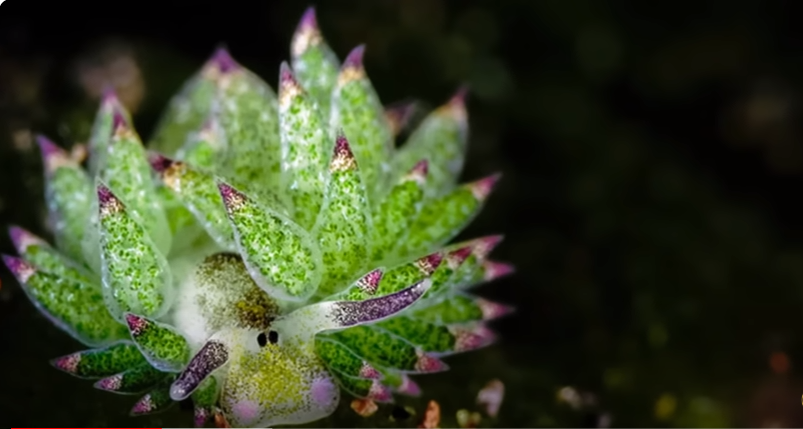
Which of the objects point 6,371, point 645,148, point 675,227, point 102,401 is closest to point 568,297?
point 675,227

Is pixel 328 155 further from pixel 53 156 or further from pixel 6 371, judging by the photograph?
pixel 6 371

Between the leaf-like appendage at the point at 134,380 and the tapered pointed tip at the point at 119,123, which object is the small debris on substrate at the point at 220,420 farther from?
the tapered pointed tip at the point at 119,123

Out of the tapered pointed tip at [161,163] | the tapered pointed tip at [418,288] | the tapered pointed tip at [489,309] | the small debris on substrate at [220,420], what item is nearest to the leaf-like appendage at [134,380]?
the small debris on substrate at [220,420]

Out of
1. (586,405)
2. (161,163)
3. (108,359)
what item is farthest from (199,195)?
(586,405)

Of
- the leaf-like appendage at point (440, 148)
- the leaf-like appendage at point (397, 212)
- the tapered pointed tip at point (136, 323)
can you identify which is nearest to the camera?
the tapered pointed tip at point (136, 323)

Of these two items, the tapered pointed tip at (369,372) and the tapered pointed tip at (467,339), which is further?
the tapered pointed tip at (467,339)

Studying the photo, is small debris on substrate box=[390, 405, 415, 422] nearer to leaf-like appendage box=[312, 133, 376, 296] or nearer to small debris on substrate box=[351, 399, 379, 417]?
small debris on substrate box=[351, 399, 379, 417]

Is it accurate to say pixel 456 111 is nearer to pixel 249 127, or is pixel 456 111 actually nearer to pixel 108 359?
pixel 249 127
